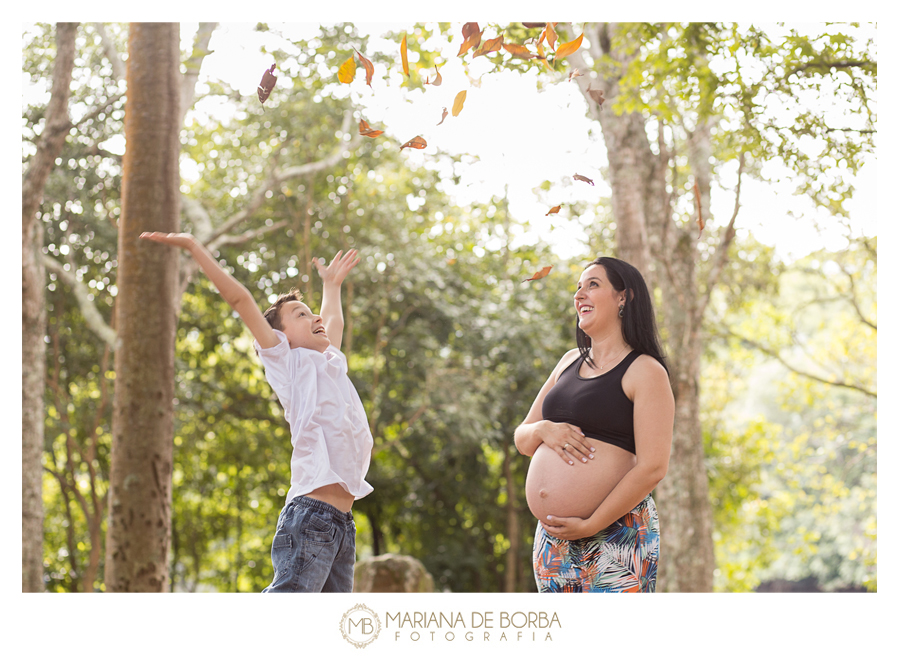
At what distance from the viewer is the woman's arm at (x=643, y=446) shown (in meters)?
1.65

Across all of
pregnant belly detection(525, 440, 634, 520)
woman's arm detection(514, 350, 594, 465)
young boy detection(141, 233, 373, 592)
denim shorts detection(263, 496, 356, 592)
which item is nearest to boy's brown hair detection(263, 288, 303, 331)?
young boy detection(141, 233, 373, 592)

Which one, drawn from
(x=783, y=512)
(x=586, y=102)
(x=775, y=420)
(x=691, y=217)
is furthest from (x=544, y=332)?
(x=775, y=420)

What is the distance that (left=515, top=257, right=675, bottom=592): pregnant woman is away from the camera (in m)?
1.68

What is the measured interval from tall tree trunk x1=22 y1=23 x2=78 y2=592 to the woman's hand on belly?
2.88 metres

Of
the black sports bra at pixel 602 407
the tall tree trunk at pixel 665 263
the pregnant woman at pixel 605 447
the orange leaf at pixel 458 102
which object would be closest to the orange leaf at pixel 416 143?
the orange leaf at pixel 458 102

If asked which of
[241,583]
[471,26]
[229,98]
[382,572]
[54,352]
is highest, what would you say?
[229,98]

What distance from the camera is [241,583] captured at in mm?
7523

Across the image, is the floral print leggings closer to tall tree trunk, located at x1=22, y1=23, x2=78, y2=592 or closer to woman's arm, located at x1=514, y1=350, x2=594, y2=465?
woman's arm, located at x1=514, y1=350, x2=594, y2=465

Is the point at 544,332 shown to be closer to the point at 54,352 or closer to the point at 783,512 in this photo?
the point at 54,352
